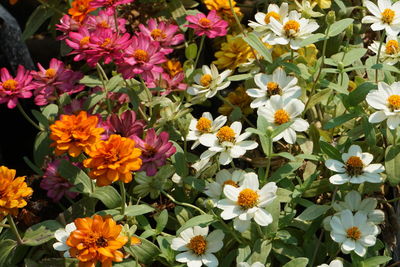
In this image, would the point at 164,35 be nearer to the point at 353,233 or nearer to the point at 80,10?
the point at 80,10

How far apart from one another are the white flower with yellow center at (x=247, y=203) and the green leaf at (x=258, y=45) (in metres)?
0.42

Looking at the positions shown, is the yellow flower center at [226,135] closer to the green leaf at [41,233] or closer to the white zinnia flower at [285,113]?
the white zinnia flower at [285,113]

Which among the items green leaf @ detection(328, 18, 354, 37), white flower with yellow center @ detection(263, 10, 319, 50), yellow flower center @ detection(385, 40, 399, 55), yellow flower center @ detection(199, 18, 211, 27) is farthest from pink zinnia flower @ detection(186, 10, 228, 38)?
yellow flower center @ detection(385, 40, 399, 55)

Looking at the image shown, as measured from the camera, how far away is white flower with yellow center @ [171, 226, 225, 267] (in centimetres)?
146

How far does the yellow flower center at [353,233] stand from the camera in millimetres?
1422

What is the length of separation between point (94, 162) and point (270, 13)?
2.29ft

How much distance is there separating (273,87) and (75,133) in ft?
1.68

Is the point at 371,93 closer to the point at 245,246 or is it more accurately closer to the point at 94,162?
the point at 245,246

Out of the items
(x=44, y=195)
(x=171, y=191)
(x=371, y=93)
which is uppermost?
(x=371, y=93)

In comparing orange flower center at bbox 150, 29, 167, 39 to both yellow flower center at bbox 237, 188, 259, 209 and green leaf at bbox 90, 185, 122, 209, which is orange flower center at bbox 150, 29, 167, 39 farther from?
yellow flower center at bbox 237, 188, 259, 209

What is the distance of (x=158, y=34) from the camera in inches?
75.2

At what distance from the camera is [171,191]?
179cm

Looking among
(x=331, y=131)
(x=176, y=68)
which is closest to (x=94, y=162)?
(x=331, y=131)

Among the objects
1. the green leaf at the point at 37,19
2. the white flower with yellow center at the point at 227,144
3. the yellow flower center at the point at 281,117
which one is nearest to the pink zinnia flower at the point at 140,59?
the white flower with yellow center at the point at 227,144
